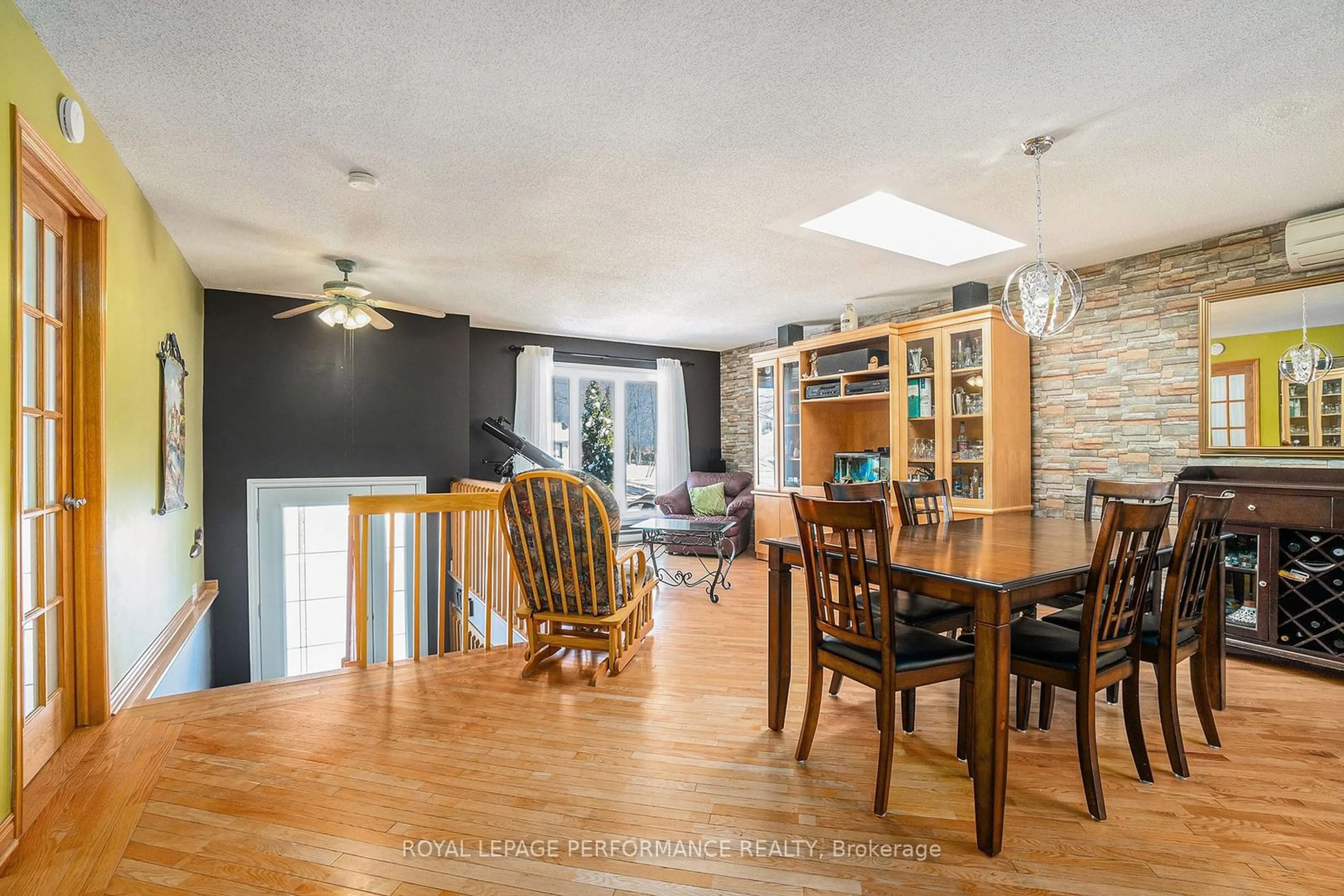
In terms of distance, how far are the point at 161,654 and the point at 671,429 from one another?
521 centimetres

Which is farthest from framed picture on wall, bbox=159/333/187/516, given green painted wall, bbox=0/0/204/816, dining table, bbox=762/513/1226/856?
dining table, bbox=762/513/1226/856

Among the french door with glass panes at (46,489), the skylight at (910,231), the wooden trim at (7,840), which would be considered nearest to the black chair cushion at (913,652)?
the skylight at (910,231)

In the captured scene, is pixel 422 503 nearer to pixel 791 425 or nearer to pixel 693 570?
pixel 693 570

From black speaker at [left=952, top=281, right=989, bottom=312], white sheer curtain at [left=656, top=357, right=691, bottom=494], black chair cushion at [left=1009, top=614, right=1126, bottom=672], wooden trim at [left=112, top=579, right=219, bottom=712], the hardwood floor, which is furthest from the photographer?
white sheer curtain at [left=656, top=357, right=691, bottom=494]

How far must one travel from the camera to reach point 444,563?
3486 mm

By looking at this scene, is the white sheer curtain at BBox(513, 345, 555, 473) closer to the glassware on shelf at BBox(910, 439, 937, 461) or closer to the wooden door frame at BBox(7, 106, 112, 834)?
the glassware on shelf at BBox(910, 439, 937, 461)

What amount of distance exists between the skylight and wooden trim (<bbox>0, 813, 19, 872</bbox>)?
384cm

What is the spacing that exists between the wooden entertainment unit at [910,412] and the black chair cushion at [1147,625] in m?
1.78

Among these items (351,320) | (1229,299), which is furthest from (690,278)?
(1229,299)

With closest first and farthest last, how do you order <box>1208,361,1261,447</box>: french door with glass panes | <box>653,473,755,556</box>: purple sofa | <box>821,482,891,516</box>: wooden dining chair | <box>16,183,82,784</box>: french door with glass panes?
<box>16,183,82,784</box>: french door with glass panes
<box>821,482,891,516</box>: wooden dining chair
<box>1208,361,1261,447</box>: french door with glass panes
<box>653,473,755,556</box>: purple sofa

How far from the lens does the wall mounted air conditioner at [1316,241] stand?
326 centimetres

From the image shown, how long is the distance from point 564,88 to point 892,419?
12.7ft

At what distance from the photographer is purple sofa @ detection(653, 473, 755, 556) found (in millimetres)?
6746

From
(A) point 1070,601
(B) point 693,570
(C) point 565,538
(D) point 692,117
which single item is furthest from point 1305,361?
A: (B) point 693,570
